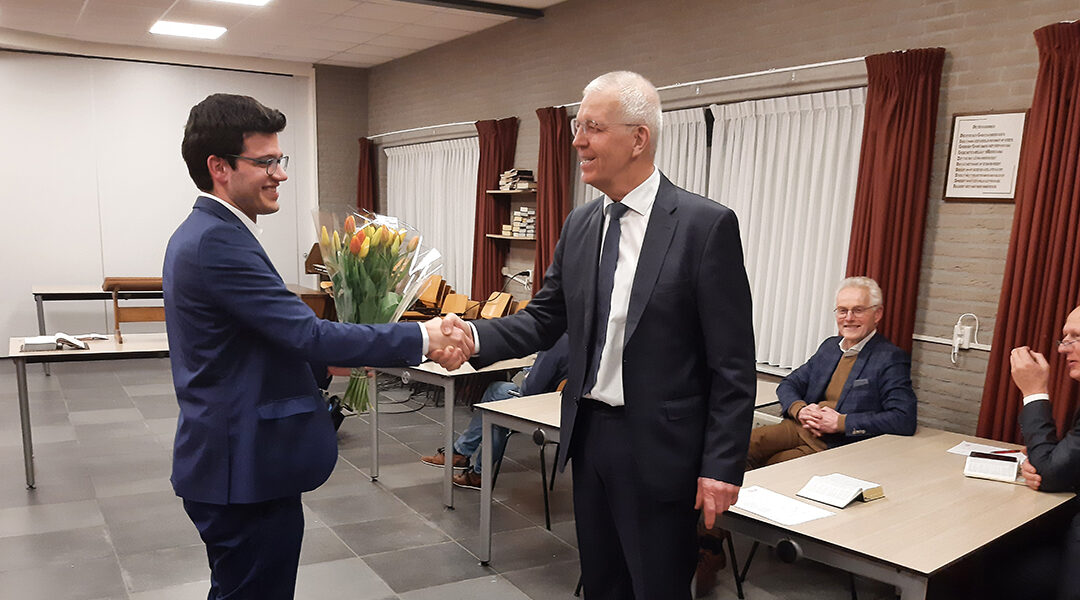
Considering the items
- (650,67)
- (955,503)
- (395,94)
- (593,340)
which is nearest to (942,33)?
(650,67)

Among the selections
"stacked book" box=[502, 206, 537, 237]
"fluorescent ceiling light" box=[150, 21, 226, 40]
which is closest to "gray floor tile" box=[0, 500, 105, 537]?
"stacked book" box=[502, 206, 537, 237]

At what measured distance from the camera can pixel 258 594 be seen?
1.82 metres

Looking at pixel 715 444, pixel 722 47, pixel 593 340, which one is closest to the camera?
pixel 715 444

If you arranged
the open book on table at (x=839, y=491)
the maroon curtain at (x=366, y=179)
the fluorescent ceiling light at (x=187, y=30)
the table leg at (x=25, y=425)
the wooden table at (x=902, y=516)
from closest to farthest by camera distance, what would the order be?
1. the wooden table at (x=902, y=516)
2. the open book on table at (x=839, y=491)
3. the table leg at (x=25, y=425)
4. the fluorescent ceiling light at (x=187, y=30)
5. the maroon curtain at (x=366, y=179)

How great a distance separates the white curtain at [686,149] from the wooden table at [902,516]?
2.66 m

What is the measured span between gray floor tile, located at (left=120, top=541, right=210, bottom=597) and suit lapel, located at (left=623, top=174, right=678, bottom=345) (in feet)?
8.60

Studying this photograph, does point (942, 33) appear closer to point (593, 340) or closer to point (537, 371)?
point (537, 371)

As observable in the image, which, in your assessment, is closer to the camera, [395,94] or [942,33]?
[942,33]

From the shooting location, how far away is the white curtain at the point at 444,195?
7895 millimetres

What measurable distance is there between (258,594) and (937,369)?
138 inches

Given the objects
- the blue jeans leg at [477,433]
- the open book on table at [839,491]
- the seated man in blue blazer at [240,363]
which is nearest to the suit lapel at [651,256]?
the seated man in blue blazer at [240,363]

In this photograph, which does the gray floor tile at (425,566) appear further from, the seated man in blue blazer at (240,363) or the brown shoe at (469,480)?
the seated man in blue blazer at (240,363)

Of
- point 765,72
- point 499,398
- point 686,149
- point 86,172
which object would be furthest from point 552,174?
point 86,172

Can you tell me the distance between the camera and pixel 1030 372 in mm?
2809
